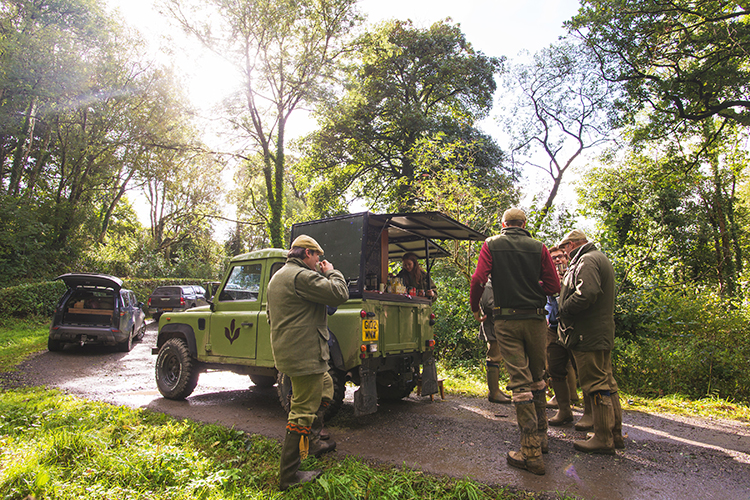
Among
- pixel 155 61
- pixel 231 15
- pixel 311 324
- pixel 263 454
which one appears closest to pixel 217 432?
pixel 263 454

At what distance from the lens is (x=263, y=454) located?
3.95m

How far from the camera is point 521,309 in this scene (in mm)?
3852

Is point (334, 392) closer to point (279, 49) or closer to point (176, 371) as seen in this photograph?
point (176, 371)

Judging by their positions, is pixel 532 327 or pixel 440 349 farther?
pixel 440 349

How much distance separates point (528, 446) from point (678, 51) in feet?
42.3

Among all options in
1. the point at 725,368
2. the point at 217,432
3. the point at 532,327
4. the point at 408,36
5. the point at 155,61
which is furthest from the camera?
the point at 408,36

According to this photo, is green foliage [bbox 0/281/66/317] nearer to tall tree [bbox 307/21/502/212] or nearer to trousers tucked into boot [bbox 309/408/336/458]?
tall tree [bbox 307/21/502/212]

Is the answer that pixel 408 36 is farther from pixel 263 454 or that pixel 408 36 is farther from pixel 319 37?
pixel 263 454

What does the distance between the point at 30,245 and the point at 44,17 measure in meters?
9.55

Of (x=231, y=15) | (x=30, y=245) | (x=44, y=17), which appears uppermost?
(x=231, y=15)

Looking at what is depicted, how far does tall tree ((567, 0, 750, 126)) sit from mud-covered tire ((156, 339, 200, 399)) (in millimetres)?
11780

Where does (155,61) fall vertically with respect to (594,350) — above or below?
above

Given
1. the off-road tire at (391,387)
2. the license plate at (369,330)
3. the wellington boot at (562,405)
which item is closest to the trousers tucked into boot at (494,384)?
the off-road tire at (391,387)

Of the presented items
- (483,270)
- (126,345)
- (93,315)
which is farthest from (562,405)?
(93,315)
